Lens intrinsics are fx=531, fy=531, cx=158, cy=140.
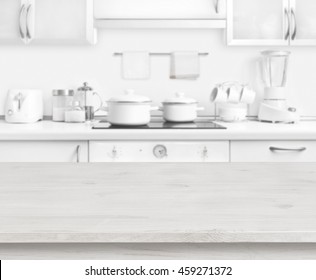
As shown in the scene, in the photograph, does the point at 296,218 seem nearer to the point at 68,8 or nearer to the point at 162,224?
the point at 162,224

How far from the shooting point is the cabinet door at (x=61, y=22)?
3055 millimetres

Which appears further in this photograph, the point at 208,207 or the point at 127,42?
the point at 127,42

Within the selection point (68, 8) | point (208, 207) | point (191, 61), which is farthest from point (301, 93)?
point (208, 207)

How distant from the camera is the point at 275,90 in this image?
125 inches

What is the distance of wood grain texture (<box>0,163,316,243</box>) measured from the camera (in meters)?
0.78

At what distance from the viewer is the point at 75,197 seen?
101 centimetres

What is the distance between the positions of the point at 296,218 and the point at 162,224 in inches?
8.6

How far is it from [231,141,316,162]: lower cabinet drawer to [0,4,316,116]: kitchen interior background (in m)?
0.74

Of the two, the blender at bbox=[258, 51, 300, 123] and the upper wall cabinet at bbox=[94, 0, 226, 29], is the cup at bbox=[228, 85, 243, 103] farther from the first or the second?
the upper wall cabinet at bbox=[94, 0, 226, 29]

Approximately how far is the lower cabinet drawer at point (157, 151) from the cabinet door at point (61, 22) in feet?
2.52

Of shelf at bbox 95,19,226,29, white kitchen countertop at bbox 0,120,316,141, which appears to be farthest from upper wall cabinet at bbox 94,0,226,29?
white kitchen countertop at bbox 0,120,316,141
